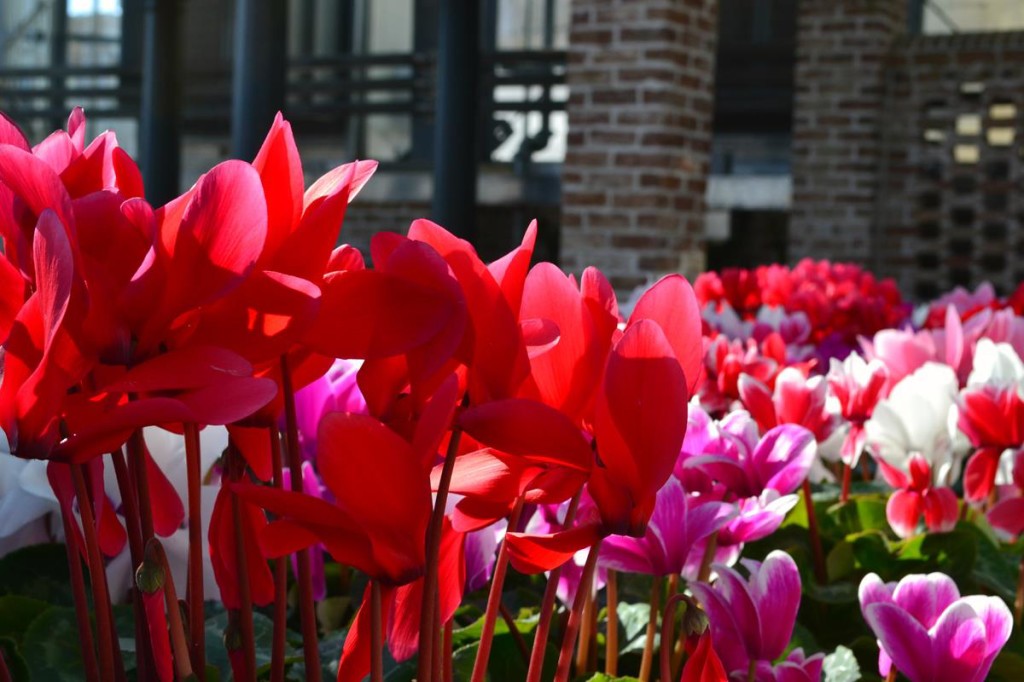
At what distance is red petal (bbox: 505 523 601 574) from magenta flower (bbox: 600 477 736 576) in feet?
0.75

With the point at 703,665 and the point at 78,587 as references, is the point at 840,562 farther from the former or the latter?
the point at 78,587

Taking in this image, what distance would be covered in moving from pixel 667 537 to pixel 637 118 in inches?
223

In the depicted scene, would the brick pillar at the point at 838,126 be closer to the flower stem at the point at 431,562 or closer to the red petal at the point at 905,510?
the red petal at the point at 905,510

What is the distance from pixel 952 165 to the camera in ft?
31.0

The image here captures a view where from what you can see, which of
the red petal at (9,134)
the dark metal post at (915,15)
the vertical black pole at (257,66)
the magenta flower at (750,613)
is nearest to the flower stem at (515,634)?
the magenta flower at (750,613)

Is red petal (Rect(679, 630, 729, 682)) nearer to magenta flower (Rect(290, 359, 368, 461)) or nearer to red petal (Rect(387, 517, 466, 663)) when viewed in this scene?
red petal (Rect(387, 517, 466, 663))

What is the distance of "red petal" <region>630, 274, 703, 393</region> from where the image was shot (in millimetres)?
666

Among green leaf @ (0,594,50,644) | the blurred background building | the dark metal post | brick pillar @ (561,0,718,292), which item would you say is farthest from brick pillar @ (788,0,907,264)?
green leaf @ (0,594,50,644)

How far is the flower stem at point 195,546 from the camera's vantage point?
66 centimetres

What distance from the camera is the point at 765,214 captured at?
12477 mm

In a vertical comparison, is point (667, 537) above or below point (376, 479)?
below

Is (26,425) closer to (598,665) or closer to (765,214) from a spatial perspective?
(598,665)

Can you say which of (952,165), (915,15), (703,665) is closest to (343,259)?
(703,665)

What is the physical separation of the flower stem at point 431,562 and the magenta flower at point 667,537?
0.91 ft
